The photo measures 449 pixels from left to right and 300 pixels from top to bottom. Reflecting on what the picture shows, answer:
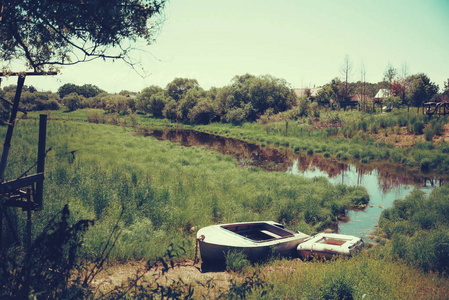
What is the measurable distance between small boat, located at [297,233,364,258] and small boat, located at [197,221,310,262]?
0.28 meters

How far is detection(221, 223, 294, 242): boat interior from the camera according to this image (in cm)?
812

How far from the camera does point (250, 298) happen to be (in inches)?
177

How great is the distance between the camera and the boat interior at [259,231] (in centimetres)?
812

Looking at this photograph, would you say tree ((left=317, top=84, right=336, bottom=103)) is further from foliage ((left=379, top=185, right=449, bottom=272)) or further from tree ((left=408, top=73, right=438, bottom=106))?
foliage ((left=379, top=185, right=449, bottom=272))

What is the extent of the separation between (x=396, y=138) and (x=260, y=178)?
15.1 m

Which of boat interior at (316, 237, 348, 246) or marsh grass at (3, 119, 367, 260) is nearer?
marsh grass at (3, 119, 367, 260)

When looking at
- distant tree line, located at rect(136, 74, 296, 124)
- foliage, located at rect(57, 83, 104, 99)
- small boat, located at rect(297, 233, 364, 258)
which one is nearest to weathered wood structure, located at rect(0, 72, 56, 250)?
small boat, located at rect(297, 233, 364, 258)

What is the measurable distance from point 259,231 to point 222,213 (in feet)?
5.54

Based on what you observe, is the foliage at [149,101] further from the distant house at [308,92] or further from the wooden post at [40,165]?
the wooden post at [40,165]

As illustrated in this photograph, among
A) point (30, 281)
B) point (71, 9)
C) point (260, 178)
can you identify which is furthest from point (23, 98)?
point (30, 281)

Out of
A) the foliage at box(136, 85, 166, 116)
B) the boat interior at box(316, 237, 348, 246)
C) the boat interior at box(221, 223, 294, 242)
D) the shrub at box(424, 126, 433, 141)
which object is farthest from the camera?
the foliage at box(136, 85, 166, 116)

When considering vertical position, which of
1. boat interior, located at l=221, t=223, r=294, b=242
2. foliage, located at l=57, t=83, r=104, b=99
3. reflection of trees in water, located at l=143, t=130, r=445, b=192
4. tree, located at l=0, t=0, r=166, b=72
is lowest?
boat interior, located at l=221, t=223, r=294, b=242

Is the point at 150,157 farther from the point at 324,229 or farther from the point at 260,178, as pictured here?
the point at 324,229

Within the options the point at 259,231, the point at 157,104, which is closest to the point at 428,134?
the point at 259,231
